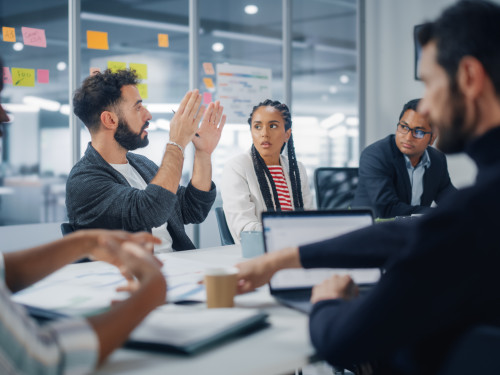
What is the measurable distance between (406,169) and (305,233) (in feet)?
6.85

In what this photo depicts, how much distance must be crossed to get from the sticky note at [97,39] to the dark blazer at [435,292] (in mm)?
3372

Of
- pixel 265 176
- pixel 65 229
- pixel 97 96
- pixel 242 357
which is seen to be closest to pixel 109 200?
pixel 65 229

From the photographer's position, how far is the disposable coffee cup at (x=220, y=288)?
46.8 inches

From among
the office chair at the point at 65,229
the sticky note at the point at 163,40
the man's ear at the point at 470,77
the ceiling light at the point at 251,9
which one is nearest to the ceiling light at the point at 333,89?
the ceiling light at the point at 251,9

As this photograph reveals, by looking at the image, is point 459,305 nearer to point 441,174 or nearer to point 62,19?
point 441,174

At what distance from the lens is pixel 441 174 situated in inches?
132

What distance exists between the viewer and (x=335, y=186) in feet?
11.2

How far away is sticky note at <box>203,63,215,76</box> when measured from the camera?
441 cm

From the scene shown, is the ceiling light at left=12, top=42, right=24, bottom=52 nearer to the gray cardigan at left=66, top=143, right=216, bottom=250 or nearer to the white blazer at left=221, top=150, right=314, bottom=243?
the gray cardigan at left=66, top=143, right=216, bottom=250

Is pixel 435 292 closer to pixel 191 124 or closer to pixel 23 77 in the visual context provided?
pixel 191 124

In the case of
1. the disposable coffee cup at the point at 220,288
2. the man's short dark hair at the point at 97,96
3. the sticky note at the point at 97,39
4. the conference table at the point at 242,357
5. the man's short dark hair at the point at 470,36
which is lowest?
the conference table at the point at 242,357

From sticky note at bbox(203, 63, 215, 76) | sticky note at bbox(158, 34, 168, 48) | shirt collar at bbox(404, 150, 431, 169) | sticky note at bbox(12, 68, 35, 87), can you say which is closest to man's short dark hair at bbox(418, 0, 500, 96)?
shirt collar at bbox(404, 150, 431, 169)

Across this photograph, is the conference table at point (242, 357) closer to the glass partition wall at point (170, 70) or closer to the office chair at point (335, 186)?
the office chair at point (335, 186)

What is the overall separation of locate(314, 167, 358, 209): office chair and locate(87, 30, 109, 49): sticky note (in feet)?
5.89
